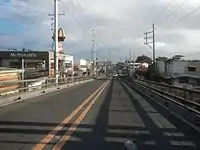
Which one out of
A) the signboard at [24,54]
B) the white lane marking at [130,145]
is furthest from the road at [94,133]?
the signboard at [24,54]

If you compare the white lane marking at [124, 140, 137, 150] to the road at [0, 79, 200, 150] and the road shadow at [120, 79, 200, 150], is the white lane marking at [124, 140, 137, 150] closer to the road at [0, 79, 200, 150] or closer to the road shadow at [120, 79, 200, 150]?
the road at [0, 79, 200, 150]

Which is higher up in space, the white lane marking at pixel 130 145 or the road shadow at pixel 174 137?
the white lane marking at pixel 130 145

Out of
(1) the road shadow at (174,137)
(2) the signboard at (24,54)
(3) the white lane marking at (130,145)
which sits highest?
(2) the signboard at (24,54)

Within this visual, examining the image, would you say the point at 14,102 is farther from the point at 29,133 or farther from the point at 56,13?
the point at 56,13

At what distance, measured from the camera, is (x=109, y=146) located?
9.50m

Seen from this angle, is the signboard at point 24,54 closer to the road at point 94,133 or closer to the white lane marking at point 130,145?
the road at point 94,133

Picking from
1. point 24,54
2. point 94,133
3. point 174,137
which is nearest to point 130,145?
point 174,137

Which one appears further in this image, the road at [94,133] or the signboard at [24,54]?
the signboard at [24,54]

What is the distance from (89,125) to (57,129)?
1467 millimetres

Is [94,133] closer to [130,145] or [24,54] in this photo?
[130,145]

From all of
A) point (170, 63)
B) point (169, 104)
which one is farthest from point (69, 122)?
point (170, 63)

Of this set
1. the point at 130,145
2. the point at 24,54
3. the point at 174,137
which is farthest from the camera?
the point at 24,54

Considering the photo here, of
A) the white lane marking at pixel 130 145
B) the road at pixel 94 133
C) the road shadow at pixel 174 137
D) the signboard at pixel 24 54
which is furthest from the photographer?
the signboard at pixel 24 54

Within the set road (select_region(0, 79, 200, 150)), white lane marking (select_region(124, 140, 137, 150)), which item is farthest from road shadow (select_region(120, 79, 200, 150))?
white lane marking (select_region(124, 140, 137, 150))
